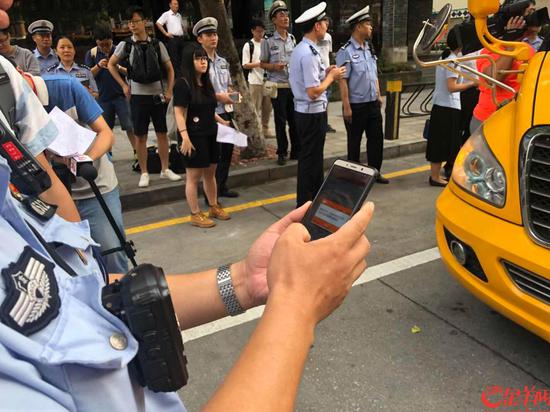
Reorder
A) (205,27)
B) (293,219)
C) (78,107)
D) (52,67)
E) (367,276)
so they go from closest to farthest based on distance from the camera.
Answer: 1. (293,219)
2. (78,107)
3. (367,276)
4. (205,27)
5. (52,67)

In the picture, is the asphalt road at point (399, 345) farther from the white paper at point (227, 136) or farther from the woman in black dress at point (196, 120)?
Answer: the white paper at point (227, 136)

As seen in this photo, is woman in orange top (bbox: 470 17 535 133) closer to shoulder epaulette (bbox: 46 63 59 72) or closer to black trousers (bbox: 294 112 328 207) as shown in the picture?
black trousers (bbox: 294 112 328 207)

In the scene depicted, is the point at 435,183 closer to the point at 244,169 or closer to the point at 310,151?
the point at 310,151

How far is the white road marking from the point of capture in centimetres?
296

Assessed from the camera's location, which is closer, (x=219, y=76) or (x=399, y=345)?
(x=399, y=345)

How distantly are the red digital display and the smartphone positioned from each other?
2.51ft

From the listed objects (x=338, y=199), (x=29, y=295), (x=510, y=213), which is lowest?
(x=510, y=213)

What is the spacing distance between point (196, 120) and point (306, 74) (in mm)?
1129

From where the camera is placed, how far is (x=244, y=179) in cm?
603

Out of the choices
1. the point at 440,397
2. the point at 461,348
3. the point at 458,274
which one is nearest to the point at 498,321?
the point at 461,348

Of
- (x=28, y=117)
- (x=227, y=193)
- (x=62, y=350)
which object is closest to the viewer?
(x=62, y=350)

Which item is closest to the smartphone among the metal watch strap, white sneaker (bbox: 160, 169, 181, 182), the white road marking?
the metal watch strap

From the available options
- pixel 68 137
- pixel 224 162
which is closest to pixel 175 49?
pixel 224 162

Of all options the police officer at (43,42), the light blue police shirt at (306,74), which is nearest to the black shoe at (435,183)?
the light blue police shirt at (306,74)
